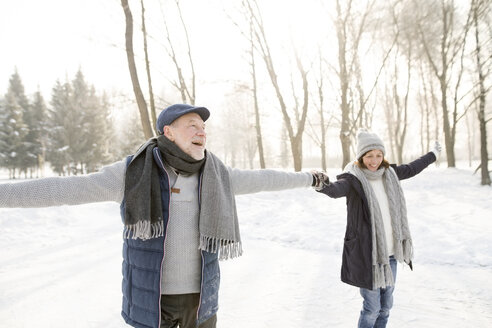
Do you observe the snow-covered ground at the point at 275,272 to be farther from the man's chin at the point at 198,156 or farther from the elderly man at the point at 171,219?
the man's chin at the point at 198,156

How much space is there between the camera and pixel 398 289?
3.67m

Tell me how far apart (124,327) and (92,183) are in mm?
2241

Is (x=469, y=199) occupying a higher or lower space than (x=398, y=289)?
higher

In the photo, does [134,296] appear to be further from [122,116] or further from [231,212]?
[122,116]

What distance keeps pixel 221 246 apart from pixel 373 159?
1714 mm

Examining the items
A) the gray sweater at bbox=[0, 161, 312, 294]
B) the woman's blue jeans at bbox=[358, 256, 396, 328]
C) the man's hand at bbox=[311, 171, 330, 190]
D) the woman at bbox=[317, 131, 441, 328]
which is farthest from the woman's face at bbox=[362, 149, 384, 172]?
the gray sweater at bbox=[0, 161, 312, 294]

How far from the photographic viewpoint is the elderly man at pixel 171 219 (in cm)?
168

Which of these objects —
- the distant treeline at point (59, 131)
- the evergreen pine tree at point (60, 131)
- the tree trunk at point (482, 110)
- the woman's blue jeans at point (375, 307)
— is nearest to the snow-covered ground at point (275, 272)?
the woman's blue jeans at point (375, 307)

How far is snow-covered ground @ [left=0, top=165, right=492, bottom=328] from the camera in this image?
124 inches

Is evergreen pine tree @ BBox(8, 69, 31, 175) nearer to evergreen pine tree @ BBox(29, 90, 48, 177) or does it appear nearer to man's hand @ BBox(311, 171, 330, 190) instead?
evergreen pine tree @ BBox(29, 90, 48, 177)

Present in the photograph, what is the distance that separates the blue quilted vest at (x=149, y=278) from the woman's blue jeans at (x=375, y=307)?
4.87 ft

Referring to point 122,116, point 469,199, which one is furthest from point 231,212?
point 122,116

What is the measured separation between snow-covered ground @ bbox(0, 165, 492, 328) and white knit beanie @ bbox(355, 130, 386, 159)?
72.2 inches

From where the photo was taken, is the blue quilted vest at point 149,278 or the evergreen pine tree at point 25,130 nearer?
the blue quilted vest at point 149,278
